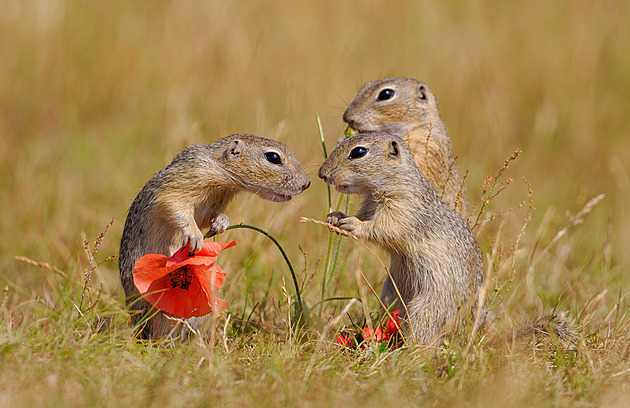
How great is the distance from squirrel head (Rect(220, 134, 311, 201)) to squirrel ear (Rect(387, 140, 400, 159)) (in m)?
0.61

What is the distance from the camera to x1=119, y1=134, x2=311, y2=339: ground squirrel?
13.9 feet

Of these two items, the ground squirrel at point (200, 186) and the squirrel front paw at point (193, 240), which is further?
the ground squirrel at point (200, 186)

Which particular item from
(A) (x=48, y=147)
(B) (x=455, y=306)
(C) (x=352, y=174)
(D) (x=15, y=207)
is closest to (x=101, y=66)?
(A) (x=48, y=147)

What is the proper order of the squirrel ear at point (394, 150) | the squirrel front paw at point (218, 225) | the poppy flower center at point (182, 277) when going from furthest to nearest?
the squirrel ear at point (394, 150) → the squirrel front paw at point (218, 225) → the poppy flower center at point (182, 277)

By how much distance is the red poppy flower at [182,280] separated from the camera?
12.9 ft

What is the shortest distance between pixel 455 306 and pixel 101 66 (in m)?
6.31

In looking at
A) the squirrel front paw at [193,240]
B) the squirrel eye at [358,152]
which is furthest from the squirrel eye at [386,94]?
the squirrel front paw at [193,240]

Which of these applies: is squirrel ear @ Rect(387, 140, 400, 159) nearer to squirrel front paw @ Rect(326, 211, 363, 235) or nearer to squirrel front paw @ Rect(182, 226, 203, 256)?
squirrel front paw @ Rect(326, 211, 363, 235)

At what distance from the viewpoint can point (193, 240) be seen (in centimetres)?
397

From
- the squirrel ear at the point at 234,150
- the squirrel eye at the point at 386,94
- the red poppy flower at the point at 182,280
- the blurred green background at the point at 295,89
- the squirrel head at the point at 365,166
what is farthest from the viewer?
the blurred green background at the point at 295,89

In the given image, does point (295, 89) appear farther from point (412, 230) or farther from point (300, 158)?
point (412, 230)

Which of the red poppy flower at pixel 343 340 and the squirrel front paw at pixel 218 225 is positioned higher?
the squirrel front paw at pixel 218 225

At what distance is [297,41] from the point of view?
33.3 feet

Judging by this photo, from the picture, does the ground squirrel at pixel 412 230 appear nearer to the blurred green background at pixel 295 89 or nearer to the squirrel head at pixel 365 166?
the squirrel head at pixel 365 166
